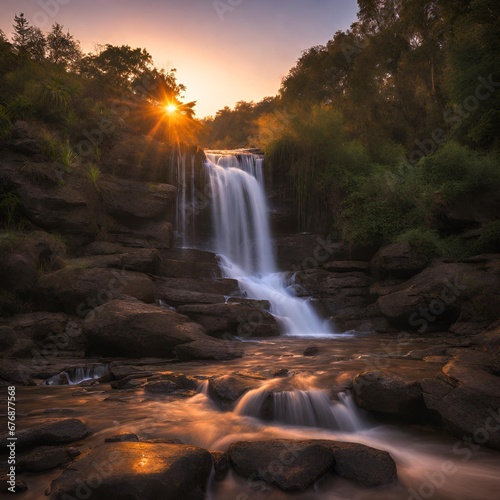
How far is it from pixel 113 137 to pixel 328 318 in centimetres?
1251

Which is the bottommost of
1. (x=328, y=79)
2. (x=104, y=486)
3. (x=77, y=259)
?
(x=104, y=486)

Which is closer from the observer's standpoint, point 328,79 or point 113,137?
point 113,137

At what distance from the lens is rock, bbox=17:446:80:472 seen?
145 inches

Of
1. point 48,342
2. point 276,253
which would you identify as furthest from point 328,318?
point 48,342

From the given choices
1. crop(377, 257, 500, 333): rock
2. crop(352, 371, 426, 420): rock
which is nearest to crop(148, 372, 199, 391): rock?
crop(352, 371, 426, 420): rock

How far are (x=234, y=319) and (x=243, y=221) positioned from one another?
28.0 ft

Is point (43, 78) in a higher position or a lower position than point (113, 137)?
higher

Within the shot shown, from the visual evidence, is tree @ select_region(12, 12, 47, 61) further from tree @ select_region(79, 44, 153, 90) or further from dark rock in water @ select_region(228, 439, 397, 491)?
dark rock in water @ select_region(228, 439, 397, 491)

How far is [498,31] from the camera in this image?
14.5 m

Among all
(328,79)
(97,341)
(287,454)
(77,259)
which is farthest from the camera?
(328,79)

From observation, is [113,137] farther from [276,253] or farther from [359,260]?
[359,260]

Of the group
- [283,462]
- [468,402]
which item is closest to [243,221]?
[468,402]

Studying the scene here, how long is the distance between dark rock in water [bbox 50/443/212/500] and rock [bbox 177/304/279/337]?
7043 millimetres

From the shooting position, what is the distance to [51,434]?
168 inches
